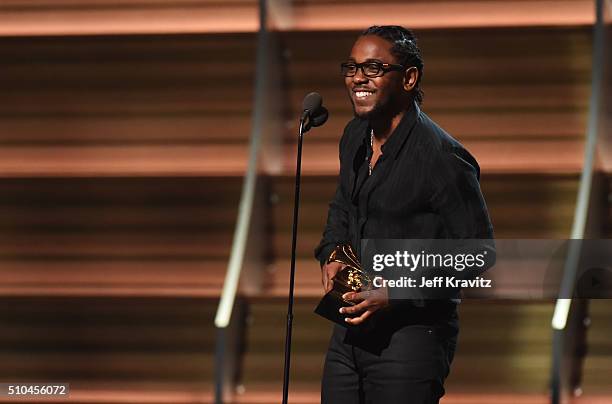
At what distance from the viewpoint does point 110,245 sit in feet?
19.9

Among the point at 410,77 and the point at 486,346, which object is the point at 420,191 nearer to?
the point at 410,77

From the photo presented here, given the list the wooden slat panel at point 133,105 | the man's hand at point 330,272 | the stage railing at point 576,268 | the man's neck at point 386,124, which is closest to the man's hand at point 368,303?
the man's hand at point 330,272

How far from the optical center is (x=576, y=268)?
5.39 m

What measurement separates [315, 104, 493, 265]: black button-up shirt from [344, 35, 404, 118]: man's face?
0.10 m

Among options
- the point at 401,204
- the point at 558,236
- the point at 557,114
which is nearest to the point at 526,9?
the point at 557,114

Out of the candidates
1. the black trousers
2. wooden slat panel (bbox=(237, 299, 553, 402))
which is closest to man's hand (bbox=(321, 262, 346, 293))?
the black trousers

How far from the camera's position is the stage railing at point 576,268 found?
5297mm

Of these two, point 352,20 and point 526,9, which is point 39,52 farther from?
point 526,9

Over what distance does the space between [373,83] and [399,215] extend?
350 mm

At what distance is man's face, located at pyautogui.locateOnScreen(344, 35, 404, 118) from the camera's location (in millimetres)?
3016

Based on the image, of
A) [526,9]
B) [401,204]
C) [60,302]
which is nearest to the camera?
[401,204]

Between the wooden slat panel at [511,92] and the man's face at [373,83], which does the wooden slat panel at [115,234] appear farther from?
the man's face at [373,83]

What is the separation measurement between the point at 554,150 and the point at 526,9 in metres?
0.78

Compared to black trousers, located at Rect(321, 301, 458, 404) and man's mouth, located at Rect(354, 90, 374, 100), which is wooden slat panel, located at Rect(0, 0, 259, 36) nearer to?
man's mouth, located at Rect(354, 90, 374, 100)
